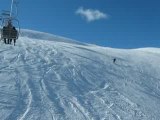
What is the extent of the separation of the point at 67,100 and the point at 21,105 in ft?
10.0

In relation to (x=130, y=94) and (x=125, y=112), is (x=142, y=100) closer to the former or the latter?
(x=130, y=94)

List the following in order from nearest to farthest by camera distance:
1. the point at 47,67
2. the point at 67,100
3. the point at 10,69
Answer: the point at 67,100, the point at 10,69, the point at 47,67

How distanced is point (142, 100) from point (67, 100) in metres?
5.34

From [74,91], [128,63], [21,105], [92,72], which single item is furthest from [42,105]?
[128,63]

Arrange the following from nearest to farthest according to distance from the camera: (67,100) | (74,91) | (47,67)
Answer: (67,100) < (74,91) < (47,67)

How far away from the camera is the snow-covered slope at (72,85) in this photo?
23.9 meters

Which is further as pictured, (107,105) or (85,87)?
(85,87)

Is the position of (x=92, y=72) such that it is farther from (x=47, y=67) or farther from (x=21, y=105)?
(x=21, y=105)

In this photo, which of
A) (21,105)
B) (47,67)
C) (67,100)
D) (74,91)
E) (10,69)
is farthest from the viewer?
(47,67)

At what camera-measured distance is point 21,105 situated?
23.8 meters

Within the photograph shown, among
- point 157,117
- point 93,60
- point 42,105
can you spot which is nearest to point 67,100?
point 42,105

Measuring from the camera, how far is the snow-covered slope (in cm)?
2391

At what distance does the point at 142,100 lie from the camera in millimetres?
28391

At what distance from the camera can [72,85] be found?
2877 cm
